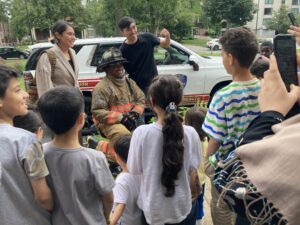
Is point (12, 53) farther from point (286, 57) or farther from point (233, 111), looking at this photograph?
point (286, 57)

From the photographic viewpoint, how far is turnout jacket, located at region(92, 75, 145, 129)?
3.41 m

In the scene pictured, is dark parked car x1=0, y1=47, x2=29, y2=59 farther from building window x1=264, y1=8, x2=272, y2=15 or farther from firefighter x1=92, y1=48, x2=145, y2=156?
building window x1=264, y1=8, x2=272, y2=15

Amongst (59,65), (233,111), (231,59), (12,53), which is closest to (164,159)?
(233,111)

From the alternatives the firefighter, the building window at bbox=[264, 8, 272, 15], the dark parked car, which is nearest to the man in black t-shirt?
the firefighter

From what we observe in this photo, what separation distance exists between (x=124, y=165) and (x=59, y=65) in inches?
78.2

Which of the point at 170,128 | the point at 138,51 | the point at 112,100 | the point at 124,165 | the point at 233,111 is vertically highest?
the point at 138,51

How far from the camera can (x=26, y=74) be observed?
19.4ft

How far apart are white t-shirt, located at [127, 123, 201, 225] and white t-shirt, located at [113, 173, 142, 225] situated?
0.24ft

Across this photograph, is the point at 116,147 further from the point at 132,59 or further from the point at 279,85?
the point at 132,59

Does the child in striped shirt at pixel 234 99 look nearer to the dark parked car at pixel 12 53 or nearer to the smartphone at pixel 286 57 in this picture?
the smartphone at pixel 286 57

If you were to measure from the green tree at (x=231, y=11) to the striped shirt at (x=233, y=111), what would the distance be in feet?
155

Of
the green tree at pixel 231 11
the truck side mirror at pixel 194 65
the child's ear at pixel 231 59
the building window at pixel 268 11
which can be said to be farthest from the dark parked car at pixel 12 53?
the building window at pixel 268 11

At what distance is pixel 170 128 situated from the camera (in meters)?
2.03

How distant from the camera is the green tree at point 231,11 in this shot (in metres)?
46.4
